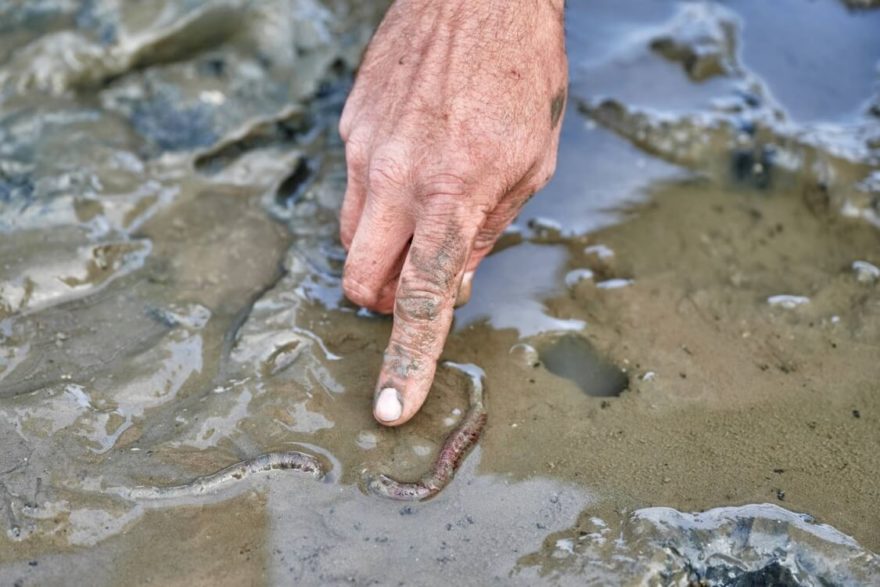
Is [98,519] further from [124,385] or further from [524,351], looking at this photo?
[524,351]

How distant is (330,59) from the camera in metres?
4.15

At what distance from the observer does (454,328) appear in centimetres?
295

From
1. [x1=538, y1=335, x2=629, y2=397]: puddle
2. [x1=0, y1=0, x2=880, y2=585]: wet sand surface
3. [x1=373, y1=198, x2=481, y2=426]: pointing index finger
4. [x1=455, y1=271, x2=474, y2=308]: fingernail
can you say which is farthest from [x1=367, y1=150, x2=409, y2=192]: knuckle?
[x1=538, y1=335, x2=629, y2=397]: puddle

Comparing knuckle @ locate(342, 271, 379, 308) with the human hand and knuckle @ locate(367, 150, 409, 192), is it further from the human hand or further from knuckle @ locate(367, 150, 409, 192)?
knuckle @ locate(367, 150, 409, 192)

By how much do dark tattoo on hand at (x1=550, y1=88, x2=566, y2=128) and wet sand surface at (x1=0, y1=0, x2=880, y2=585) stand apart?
25.9 inches

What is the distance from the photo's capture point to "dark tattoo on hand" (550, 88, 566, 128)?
8.72ft

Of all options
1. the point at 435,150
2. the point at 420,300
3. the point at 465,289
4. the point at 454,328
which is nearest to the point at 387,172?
the point at 435,150

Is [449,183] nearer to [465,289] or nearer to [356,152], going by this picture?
[356,152]

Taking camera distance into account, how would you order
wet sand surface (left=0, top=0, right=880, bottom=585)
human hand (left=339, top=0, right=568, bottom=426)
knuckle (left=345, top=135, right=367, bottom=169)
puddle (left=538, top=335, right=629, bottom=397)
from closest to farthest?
1. wet sand surface (left=0, top=0, right=880, bottom=585)
2. human hand (left=339, top=0, right=568, bottom=426)
3. knuckle (left=345, top=135, right=367, bottom=169)
4. puddle (left=538, top=335, right=629, bottom=397)

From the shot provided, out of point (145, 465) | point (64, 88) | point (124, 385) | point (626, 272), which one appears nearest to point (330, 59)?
point (64, 88)

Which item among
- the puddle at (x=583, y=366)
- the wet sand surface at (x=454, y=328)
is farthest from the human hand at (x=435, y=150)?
the puddle at (x=583, y=366)

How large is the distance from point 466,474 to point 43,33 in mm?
2962

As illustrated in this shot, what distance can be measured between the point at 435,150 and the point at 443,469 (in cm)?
85

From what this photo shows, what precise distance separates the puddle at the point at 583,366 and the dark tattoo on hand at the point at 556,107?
703 mm
